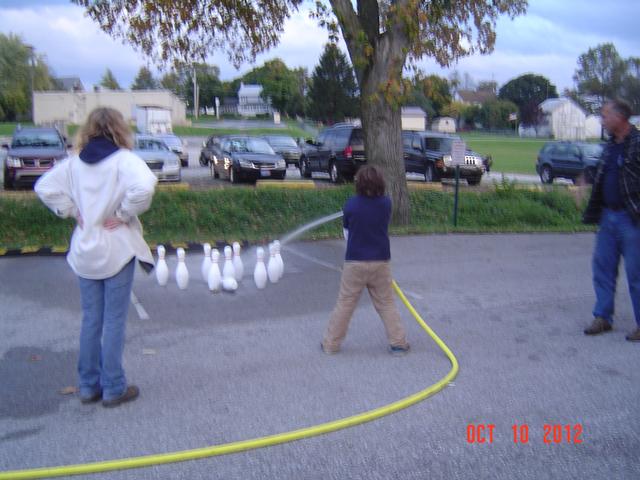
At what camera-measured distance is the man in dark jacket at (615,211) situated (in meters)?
6.07

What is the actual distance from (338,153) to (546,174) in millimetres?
9530

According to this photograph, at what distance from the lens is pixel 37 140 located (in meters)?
18.9

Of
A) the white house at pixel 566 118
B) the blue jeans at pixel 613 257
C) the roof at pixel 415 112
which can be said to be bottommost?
the blue jeans at pixel 613 257

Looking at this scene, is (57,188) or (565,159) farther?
(565,159)

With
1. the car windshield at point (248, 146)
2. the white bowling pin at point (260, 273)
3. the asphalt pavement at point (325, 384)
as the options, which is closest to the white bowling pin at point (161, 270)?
the asphalt pavement at point (325, 384)

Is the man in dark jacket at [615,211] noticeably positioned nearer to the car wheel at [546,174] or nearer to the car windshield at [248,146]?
the car windshield at [248,146]

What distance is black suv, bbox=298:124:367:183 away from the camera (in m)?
20.2

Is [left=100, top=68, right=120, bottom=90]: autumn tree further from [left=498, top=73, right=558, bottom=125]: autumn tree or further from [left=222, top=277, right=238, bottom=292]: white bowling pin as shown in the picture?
[left=222, top=277, right=238, bottom=292]: white bowling pin

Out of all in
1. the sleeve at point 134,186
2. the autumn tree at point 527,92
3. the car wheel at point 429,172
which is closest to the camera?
the sleeve at point 134,186

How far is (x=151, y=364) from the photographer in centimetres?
573

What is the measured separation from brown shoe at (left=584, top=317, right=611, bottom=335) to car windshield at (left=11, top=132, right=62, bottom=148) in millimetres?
16337

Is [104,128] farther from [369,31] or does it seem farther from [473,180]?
[473,180]

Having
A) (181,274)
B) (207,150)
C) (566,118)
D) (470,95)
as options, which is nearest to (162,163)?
(207,150)

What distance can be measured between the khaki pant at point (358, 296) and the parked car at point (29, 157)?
13.9 meters
